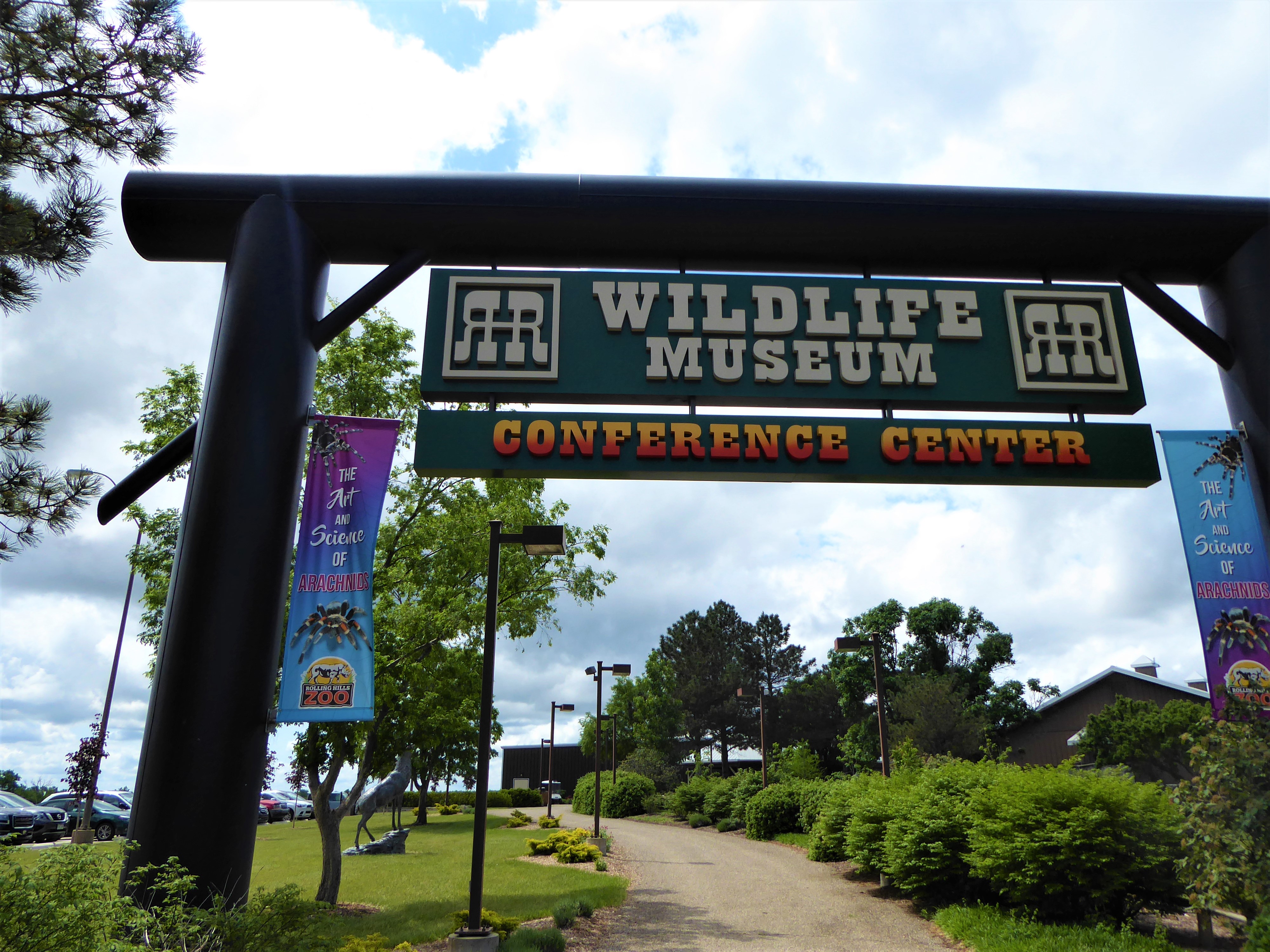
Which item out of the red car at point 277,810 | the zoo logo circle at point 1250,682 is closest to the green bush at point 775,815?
the zoo logo circle at point 1250,682

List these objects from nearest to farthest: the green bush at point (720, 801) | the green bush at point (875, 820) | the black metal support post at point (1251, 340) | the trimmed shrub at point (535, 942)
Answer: the black metal support post at point (1251, 340) < the trimmed shrub at point (535, 942) < the green bush at point (875, 820) < the green bush at point (720, 801)

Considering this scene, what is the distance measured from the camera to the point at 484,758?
431 inches

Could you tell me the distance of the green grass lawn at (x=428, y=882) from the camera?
541 inches

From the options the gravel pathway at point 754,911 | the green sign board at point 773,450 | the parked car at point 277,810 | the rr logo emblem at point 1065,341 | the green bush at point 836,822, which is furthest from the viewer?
the parked car at point 277,810

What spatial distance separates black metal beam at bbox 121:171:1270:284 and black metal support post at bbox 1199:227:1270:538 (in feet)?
0.62

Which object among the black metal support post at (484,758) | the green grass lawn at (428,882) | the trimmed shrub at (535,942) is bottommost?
the green grass lawn at (428,882)

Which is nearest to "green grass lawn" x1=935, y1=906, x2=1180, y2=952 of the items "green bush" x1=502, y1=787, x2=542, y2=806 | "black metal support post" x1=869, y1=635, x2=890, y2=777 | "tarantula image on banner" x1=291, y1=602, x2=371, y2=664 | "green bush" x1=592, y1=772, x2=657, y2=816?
"black metal support post" x1=869, y1=635, x2=890, y2=777

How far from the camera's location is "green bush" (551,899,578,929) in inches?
499

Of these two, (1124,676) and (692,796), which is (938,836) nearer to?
(692,796)

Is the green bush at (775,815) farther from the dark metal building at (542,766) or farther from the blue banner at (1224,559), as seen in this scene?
the dark metal building at (542,766)

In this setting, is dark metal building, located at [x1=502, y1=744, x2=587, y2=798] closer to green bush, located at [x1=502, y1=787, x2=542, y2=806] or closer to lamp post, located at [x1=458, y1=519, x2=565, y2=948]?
green bush, located at [x1=502, y1=787, x2=542, y2=806]

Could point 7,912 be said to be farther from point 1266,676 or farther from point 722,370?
point 1266,676

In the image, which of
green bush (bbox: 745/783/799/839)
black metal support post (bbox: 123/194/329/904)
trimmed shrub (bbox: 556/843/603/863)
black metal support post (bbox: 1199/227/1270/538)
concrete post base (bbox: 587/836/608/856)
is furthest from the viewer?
green bush (bbox: 745/783/799/839)

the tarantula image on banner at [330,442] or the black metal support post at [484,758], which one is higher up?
the tarantula image on banner at [330,442]
